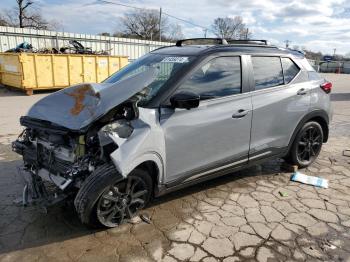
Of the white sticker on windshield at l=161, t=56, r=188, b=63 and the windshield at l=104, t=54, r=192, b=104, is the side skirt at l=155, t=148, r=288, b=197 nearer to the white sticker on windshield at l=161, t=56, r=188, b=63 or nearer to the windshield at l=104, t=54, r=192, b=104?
the windshield at l=104, t=54, r=192, b=104

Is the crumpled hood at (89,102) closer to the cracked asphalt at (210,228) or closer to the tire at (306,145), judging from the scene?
the cracked asphalt at (210,228)

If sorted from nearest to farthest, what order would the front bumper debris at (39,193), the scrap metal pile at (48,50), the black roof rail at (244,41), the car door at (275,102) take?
the front bumper debris at (39,193) < the car door at (275,102) < the black roof rail at (244,41) < the scrap metal pile at (48,50)

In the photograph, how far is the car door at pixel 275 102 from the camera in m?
4.09

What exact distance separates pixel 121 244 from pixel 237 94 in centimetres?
212

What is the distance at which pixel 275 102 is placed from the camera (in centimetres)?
422

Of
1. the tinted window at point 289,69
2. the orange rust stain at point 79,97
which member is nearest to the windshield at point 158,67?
the orange rust stain at point 79,97

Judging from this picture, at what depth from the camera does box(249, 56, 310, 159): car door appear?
409cm

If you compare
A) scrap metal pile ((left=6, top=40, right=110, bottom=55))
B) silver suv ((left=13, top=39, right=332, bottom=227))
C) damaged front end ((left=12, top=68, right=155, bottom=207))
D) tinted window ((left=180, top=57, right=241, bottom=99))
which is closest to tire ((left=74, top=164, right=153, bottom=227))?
silver suv ((left=13, top=39, right=332, bottom=227))

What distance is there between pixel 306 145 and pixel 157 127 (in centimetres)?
286

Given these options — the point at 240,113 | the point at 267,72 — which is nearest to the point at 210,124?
the point at 240,113

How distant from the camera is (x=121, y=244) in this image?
3109 mm

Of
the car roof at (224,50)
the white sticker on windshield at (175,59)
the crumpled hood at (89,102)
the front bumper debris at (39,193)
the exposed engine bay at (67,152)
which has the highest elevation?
the car roof at (224,50)

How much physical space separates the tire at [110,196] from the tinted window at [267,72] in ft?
6.32

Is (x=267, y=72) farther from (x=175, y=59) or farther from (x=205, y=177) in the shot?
(x=205, y=177)
